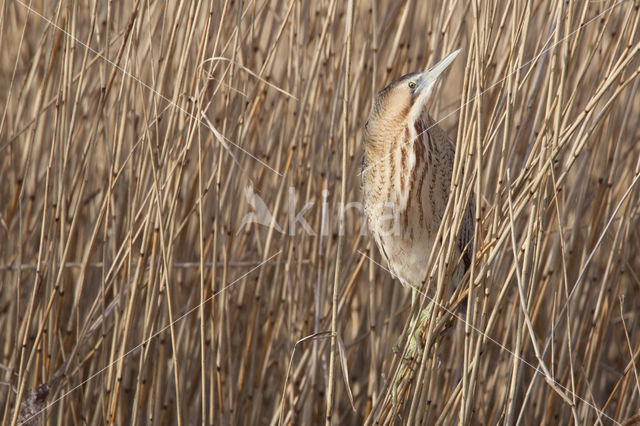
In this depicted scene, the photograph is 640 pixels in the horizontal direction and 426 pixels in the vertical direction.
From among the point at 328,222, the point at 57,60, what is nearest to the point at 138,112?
the point at 57,60

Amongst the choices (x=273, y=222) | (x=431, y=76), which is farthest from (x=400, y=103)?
(x=273, y=222)

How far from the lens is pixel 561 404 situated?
7.17 ft

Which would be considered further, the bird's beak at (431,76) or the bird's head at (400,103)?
the bird's head at (400,103)

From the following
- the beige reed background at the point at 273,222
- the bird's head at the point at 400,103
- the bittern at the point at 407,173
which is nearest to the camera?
the beige reed background at the point at 273,222

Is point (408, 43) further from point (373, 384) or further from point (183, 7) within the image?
point (373, 384)

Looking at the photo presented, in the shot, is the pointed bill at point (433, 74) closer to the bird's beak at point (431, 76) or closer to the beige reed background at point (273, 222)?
the bird's beak at point (431, 76)

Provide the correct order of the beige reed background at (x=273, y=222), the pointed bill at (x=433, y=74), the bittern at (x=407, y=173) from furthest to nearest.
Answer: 1. the bittern at (x=407, y=173)
2. the pointed bill at (x=433, y=74)
3. the beige reed background at (x=273, y=222)

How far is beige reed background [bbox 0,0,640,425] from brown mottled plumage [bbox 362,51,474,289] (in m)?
0.07

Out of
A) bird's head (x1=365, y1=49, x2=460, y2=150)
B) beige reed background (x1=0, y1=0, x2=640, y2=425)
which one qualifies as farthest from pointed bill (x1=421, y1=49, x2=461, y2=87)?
beige reed background (x1=0, y1=0, x2=640, y2=425)

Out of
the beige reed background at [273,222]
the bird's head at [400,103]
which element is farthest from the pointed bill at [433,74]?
the beige reed background at [273,222]

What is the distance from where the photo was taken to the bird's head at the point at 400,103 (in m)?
1.80

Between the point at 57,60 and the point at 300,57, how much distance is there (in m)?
0.63

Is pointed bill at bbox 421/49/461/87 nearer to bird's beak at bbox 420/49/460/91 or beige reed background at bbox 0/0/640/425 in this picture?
bird's beak at bbox 420/49/460/91

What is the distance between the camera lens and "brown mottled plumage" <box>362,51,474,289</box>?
6.27 ft
